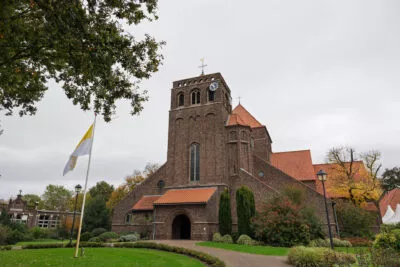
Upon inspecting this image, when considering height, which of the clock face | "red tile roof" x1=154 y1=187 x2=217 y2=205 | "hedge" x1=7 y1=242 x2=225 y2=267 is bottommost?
"hedge" x1=7 y1=242 x2=225 y2=267

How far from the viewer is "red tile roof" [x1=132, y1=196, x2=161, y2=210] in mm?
28638

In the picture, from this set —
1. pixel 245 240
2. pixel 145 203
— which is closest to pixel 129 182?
pixel 145 203

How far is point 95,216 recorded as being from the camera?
35.1 metres

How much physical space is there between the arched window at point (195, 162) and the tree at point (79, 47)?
19762 millimetres

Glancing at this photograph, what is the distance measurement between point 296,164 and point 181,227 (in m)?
17.9

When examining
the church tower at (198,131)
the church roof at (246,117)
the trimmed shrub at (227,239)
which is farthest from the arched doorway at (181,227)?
the church roof at (246,117)

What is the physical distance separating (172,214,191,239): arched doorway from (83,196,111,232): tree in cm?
1302

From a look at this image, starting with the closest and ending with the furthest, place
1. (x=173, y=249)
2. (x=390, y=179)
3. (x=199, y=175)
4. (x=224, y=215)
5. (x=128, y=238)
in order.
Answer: (x=173, y=249) < (x=128, y=238) < (x=224, y=215) < (x=199, y=175) < (x=390, y=179)

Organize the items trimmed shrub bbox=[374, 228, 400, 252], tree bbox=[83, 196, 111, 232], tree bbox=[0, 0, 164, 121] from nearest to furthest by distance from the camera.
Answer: tree bbox=[0, 0, 164, 121]
trimmed shrub bbox=[374, 228, 400, 252]
tree bbox=[83, 196, 111, 232]

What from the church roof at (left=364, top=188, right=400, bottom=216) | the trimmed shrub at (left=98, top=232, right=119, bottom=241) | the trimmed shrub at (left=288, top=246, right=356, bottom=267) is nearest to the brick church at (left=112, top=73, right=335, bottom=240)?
the trimmed shrub at (left=98, top=232, right=119, bottom=241)

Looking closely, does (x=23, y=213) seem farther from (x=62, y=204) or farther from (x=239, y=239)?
(x=239, y=239)

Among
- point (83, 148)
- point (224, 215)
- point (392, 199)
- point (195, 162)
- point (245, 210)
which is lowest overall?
point (224, 215)

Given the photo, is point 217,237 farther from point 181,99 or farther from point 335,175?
point 335,175

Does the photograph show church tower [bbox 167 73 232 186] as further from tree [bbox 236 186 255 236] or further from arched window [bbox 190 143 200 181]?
tree [bbox 236 186 255 236]
